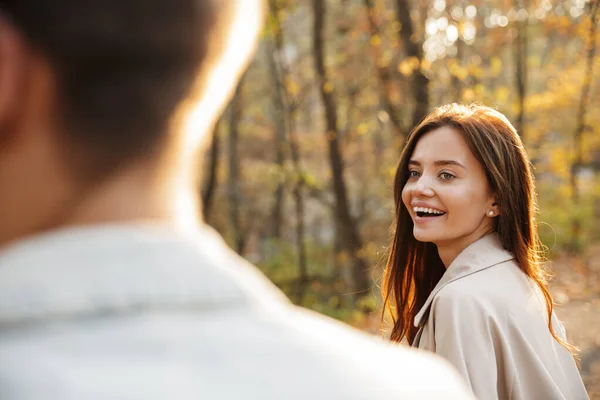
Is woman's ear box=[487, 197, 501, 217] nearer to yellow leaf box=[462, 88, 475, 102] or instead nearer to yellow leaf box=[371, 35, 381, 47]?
yellow leaf box=[462, 88, 475, 102]

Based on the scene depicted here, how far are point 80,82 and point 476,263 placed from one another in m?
2.34

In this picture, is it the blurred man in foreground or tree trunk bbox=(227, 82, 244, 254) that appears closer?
the blurred man in foreground

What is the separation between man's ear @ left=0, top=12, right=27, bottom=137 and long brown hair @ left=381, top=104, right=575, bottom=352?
8.37 ft

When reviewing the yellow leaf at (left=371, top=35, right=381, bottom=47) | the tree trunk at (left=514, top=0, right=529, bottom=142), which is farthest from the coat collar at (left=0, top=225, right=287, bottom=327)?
the tree trunk at (left=514, top=0, right=529, bottom=142)

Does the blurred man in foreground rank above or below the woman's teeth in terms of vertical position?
above

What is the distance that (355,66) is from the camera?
41.9 ft

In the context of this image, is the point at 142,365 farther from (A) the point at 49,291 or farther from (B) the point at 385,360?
(B) the point at 385,360

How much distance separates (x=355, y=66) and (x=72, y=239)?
41.0ft

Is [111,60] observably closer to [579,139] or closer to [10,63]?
[10,63]

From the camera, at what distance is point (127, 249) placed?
2.22 ft

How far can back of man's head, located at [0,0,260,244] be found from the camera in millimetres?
703

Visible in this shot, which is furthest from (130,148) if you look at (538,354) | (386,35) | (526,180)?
(386,35)

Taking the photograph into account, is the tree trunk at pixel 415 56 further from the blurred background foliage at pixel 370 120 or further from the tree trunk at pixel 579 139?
the tree trunk at pixel 579 139

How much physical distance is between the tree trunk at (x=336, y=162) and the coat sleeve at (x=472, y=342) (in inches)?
341
